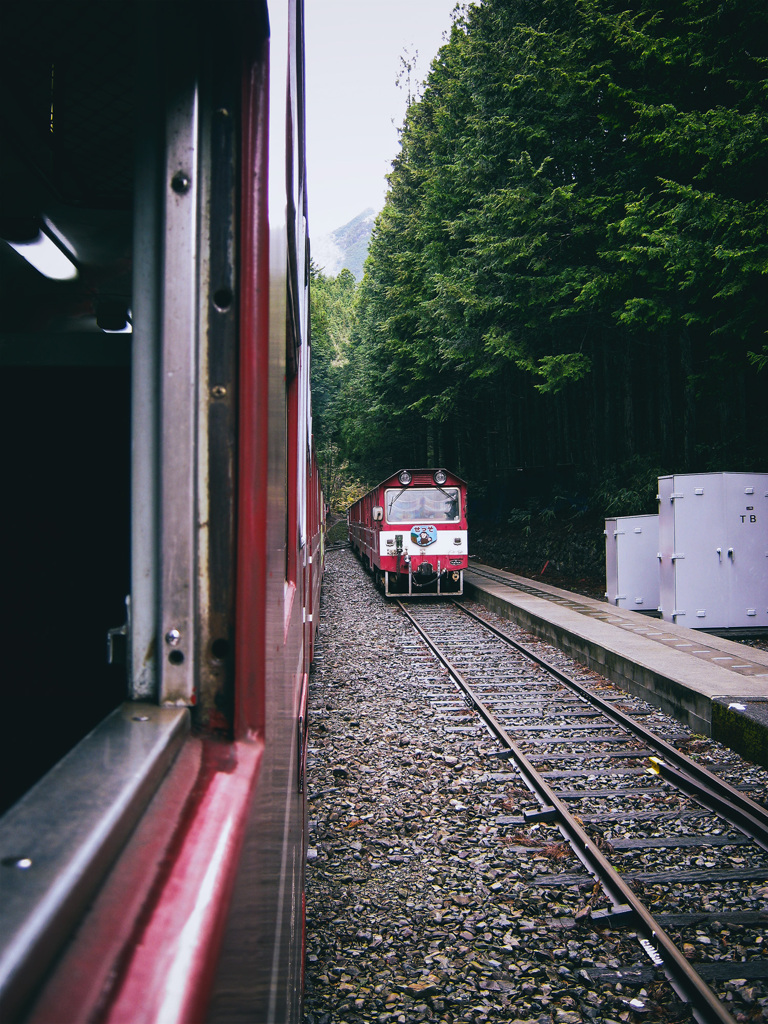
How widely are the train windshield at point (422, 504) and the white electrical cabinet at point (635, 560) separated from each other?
355cm

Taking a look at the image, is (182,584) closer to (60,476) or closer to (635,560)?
(60,476)

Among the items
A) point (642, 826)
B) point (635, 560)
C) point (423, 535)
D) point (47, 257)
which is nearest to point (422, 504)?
point (423, 535)

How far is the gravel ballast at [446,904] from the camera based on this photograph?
2.83m

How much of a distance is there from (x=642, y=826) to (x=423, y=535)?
33.0 ft

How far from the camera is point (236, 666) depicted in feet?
3.68

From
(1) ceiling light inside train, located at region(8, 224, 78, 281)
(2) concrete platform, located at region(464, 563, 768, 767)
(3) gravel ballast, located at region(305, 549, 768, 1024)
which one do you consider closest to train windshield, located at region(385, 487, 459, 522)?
(2) concrete platform, located at region(464, 563, 768, 767)

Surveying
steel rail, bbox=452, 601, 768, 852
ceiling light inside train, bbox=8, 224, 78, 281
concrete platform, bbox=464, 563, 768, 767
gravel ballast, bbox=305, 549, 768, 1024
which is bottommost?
gravel ballast, bbox=305, 549, 768, 1024

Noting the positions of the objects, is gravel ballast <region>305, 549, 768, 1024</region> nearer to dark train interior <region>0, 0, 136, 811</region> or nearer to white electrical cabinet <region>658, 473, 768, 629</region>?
dark train interior <region>0, 0, 136, 811</region>

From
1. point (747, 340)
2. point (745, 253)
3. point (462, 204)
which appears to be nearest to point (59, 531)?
point (745, 253)

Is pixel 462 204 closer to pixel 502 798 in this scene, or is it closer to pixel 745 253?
pixel 745 253

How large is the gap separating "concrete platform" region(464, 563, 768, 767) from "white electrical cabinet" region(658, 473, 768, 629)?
517 millimetres

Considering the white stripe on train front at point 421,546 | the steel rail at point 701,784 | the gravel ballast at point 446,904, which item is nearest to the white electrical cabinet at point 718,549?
the steel rail at point 701,784

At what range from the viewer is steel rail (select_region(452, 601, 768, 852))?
418cm

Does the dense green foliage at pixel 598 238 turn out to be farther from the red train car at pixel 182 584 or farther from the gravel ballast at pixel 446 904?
the red train car at pixel 182 584
